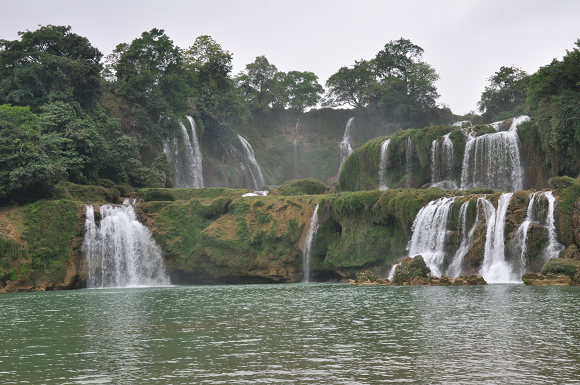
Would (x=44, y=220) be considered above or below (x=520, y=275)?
above

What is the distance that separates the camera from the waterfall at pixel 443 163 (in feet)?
147

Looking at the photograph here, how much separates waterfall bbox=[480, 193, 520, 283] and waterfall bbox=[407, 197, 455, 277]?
2.47m

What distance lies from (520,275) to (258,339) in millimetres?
20476

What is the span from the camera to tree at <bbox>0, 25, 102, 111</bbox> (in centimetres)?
4659

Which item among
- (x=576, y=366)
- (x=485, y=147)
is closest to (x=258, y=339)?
(x=576, y=366)

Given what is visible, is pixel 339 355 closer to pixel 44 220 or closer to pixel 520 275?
pixel 520 275

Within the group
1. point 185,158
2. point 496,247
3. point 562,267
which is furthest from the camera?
point 185,158

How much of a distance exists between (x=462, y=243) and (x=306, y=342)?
71.0 feet

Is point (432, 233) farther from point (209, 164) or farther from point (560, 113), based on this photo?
point (209, 164)

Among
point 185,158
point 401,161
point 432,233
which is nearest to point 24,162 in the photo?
point 185,158

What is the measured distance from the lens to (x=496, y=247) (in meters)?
30.0

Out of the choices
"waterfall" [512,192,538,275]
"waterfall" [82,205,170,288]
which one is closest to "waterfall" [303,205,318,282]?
"waterfall" [82,205,170,288]

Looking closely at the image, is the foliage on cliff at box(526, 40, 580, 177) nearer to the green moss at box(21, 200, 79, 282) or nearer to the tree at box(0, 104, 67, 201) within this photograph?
the green moss at box(21, 200, 79, 282)

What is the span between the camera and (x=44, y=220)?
36156mm
